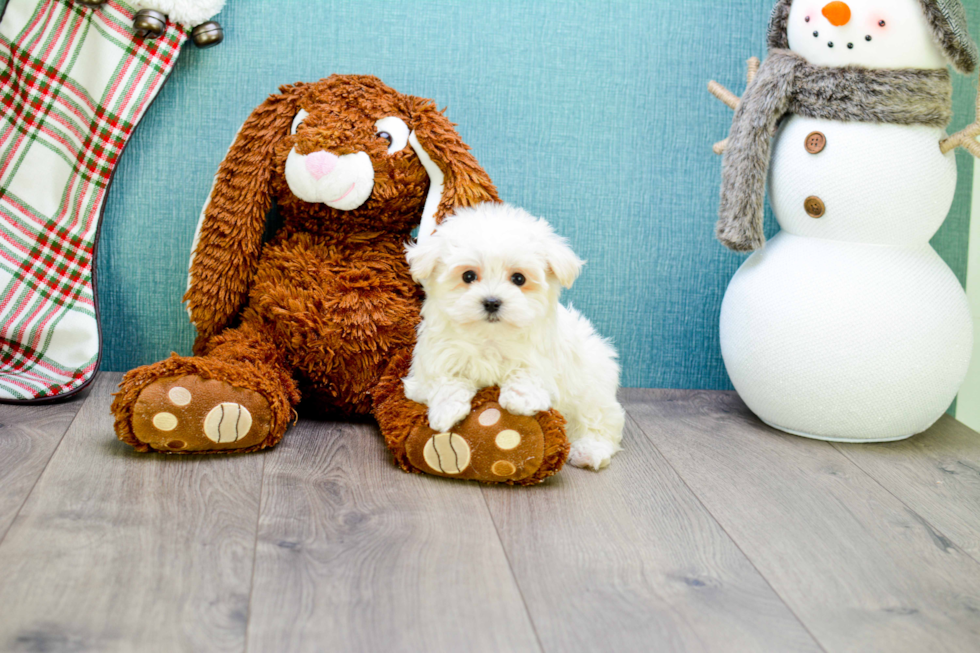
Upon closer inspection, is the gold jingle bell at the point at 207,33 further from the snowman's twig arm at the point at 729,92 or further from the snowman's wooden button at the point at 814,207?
the snowman's wooden button at the point at 814,207

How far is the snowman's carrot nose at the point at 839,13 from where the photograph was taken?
1415 mm

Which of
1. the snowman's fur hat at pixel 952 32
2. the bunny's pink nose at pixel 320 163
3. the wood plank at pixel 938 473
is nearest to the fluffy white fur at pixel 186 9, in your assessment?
the bunny's pink nose at pixel 320 163

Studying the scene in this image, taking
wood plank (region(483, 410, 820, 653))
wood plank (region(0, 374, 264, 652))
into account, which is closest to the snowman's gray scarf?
wood plank (region(483, 410, 820, 653))

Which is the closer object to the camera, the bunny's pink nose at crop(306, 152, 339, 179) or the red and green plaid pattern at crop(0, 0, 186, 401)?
the bunny's pink nose at crop(306, 152, 339, 179)

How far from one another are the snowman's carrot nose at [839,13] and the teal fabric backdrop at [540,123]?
29cm

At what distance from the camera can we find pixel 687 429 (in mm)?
1599

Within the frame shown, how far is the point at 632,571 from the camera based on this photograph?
1050mm

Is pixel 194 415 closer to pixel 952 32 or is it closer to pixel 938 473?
pixel 938 473

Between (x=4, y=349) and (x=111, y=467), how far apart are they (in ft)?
1.59

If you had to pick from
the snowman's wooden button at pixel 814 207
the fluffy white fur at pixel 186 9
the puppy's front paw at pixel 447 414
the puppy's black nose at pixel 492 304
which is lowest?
the puppy's front paw at pixel 447 414

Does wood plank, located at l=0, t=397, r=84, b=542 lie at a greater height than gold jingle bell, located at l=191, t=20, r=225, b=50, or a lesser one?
lesser

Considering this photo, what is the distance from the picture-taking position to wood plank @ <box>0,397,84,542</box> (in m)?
1.16

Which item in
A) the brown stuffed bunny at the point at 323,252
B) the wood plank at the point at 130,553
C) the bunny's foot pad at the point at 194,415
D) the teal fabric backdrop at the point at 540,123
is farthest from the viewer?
the teal fabric backdrop at the point at 540,123

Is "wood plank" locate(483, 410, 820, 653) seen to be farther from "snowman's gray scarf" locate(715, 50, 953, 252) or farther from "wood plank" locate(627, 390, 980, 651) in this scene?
"snowman's gray scarf" locate(715, 50, 953, 252)
